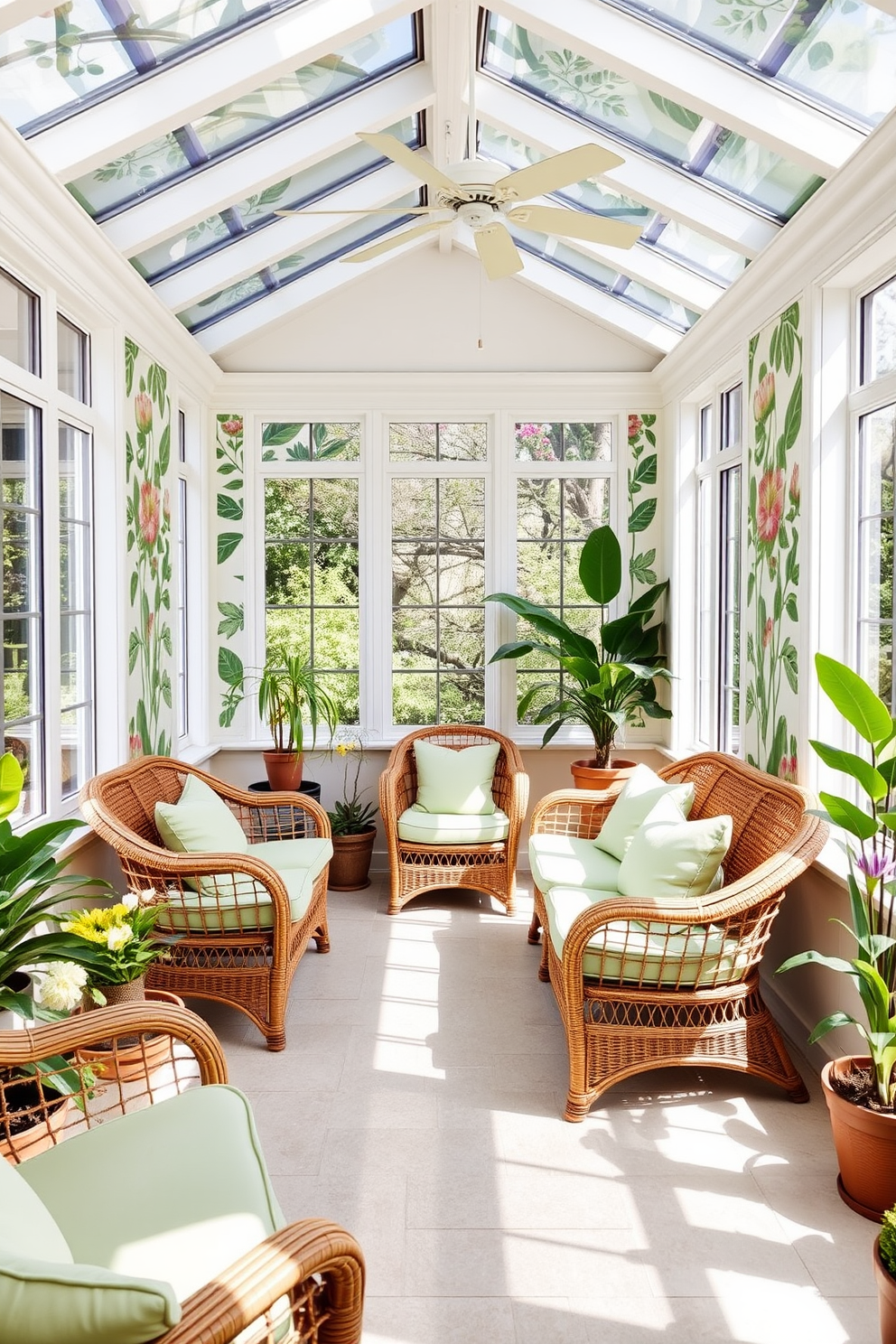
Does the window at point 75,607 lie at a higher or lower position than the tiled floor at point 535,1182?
higher

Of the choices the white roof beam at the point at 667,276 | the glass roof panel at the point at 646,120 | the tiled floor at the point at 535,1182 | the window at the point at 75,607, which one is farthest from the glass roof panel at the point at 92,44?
the tiled floor at the point at 535,1182

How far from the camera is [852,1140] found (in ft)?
7.75

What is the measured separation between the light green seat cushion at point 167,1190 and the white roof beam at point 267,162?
3180 mm

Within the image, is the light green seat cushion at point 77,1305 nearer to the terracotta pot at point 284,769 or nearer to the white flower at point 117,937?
the white flower at point 117,937

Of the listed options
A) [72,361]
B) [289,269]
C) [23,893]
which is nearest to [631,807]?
[23,893]

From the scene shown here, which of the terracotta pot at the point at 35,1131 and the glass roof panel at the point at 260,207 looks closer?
the terracotta pot at the point at 35,1131

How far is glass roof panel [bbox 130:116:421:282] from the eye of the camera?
4.20 meters

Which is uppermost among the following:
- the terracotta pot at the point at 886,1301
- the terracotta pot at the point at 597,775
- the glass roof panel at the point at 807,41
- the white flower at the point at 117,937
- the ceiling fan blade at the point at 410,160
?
the glass roof panel at the point at 807,41

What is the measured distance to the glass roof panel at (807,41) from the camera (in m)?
2.62

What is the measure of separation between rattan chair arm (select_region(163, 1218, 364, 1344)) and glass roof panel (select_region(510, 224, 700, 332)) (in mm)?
4525

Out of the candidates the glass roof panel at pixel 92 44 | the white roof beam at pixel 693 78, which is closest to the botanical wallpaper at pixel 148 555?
the glass roof panel at pixel 92 44

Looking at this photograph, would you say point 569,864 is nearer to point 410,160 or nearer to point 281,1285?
point 410,160

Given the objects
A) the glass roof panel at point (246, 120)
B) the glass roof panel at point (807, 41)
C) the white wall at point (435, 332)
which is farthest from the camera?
the white wall at point (435, 332)

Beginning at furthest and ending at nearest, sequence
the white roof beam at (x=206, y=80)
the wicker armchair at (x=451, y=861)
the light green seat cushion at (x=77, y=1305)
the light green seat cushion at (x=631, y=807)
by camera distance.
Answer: the wicker armchair at (x=451, y=861) < the light green seat cushion at (x=631, y=807) < the white roof beam at (x=206, y=80) < the light green seat cushion at (x=77, y=1305)
